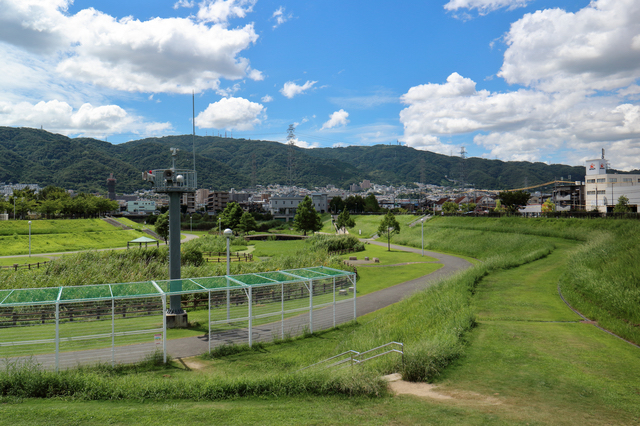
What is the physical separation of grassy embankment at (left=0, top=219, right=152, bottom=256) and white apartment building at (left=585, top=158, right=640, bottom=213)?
9336 cm

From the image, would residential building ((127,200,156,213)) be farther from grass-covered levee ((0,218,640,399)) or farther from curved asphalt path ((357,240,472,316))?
curved asphalt path ((357,240,472,316))

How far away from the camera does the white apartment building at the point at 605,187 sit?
266 ft

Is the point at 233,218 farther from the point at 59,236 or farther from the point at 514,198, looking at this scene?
the point at 514,198

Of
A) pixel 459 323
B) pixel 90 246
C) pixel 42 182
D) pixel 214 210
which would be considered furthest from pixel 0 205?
pixel 42 182

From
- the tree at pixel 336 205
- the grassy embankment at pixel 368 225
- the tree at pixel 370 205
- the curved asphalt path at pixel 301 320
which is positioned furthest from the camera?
the tree at pixel 370 205

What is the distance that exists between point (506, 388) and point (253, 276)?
10489 millimetres

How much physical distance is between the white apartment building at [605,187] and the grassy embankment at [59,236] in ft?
306

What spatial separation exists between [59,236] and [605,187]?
11465 cm

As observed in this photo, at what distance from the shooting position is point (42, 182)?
627 ft

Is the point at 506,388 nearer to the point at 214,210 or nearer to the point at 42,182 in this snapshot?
the point at 214,210

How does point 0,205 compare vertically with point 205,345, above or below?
above

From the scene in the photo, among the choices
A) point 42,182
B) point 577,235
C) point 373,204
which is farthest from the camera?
point 42,182

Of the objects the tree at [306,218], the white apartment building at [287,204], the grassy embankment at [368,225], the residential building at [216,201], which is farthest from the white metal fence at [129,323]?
the residential building at [216,201]

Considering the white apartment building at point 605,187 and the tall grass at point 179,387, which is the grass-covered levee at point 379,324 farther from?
the white apartment building at point 605,187
